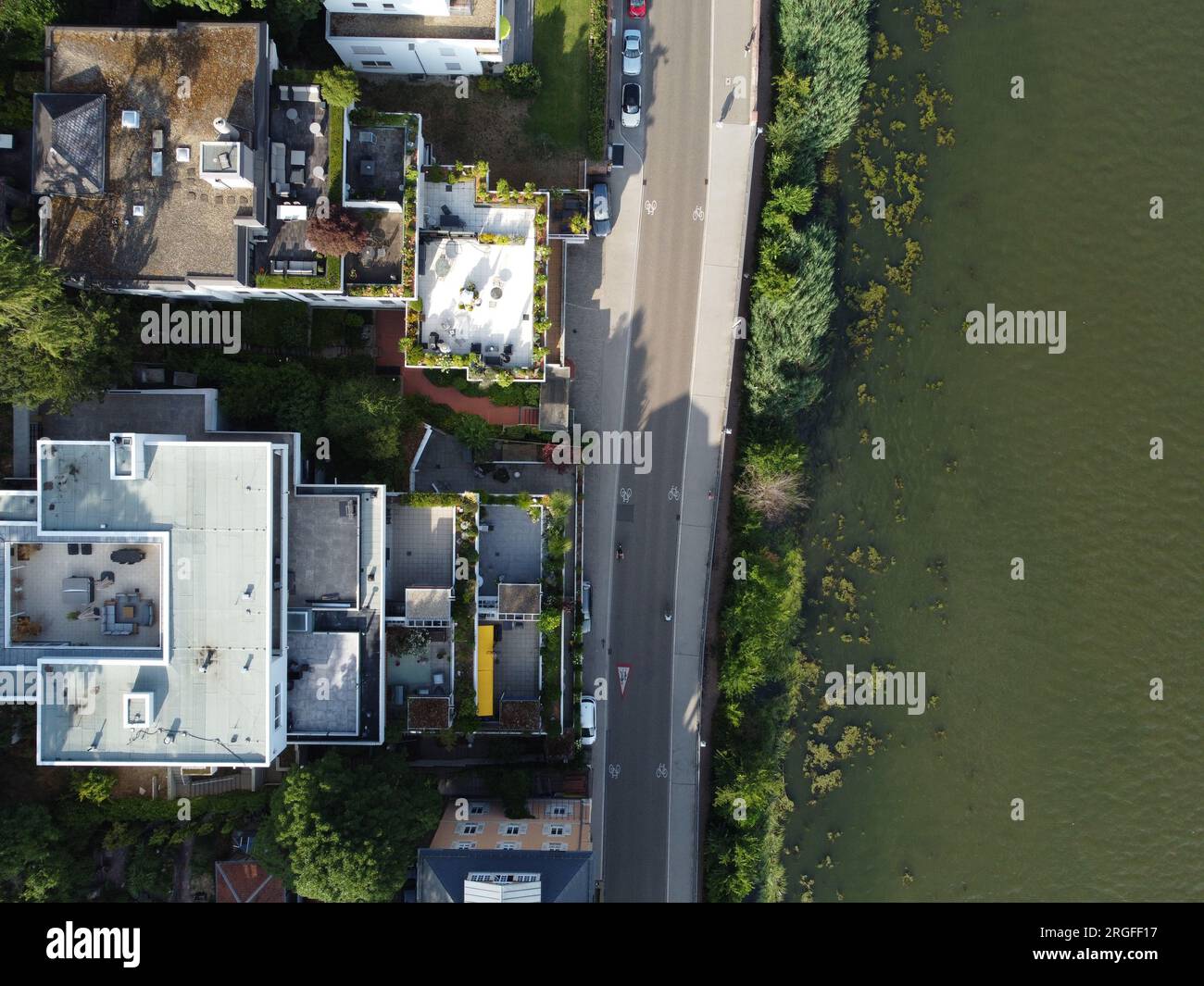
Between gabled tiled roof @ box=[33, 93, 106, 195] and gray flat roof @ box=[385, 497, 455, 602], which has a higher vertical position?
gabled tiled roof @ box=[33, 93, 106, 195]

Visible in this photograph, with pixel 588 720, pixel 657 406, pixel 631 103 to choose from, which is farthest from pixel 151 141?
pixel 588 720

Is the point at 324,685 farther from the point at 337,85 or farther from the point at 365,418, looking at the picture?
the point at 337,85

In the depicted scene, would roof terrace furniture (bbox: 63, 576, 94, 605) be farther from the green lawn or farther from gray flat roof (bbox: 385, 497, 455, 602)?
the green lawn

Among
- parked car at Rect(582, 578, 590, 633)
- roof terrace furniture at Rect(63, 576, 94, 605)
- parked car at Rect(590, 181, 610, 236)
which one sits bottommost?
parked car at Rect(582, 578, 590, 633)

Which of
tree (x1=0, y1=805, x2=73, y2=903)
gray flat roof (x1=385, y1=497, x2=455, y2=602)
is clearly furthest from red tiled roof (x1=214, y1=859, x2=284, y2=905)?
gray flat roof (x1=385, y1=497, x2=455, y2=602)

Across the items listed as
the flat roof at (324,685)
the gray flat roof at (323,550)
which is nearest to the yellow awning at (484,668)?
the flat roof at (324,685)

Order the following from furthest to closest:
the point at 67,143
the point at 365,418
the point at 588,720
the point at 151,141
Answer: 1. the point at 588,720
2. the point at 365,418
3. the point at 151,141
4. the point at 67,143

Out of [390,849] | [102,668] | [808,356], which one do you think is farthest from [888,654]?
[102,668]
